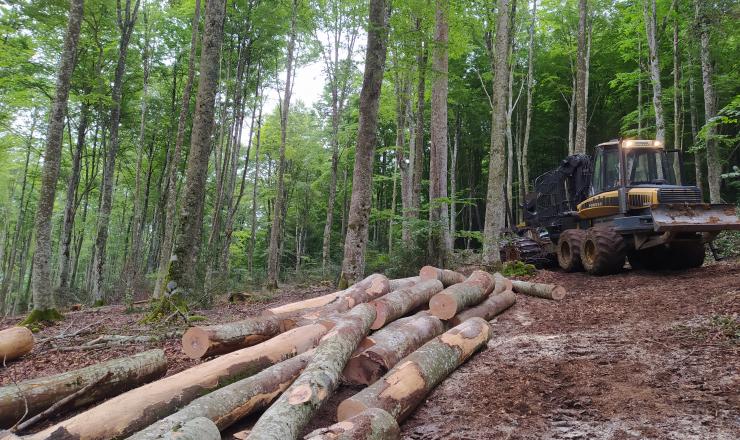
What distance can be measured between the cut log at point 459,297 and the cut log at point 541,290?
1.71m

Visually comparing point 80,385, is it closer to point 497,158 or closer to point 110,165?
point 497,158

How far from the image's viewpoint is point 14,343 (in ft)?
18.8

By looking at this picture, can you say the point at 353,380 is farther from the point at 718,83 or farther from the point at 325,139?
the point at 325,139

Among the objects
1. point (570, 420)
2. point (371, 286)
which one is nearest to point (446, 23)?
point (371, 286)

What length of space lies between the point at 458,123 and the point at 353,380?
85.7 feet

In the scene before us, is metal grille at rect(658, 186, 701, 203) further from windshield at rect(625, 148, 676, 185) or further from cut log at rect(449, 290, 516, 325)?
cut log at rect(449, 290, 516, 325)

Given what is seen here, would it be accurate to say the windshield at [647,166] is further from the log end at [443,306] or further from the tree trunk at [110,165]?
the tree trunk at [110,165]

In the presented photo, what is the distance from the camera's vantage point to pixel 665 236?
8.74m

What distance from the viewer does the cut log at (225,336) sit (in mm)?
4637

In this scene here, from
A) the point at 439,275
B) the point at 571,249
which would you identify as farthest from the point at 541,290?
the point at 571,249

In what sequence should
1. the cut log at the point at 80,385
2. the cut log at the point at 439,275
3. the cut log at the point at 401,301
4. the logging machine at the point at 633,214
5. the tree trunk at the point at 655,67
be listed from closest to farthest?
the cut log at the point at 80,385 → the cut log at the point at 401,301 → the cut log at the point at 439,275 → the logging machine at the point at 633,214 → the tree trunk at the point at 655,67

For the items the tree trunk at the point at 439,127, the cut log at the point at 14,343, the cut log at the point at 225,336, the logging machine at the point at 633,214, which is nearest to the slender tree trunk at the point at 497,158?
the tree trunk at the point at 439,127

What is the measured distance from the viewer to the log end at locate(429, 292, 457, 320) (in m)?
5.91

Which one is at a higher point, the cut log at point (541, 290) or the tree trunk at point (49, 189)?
the tree trunk at point (49, 189)
